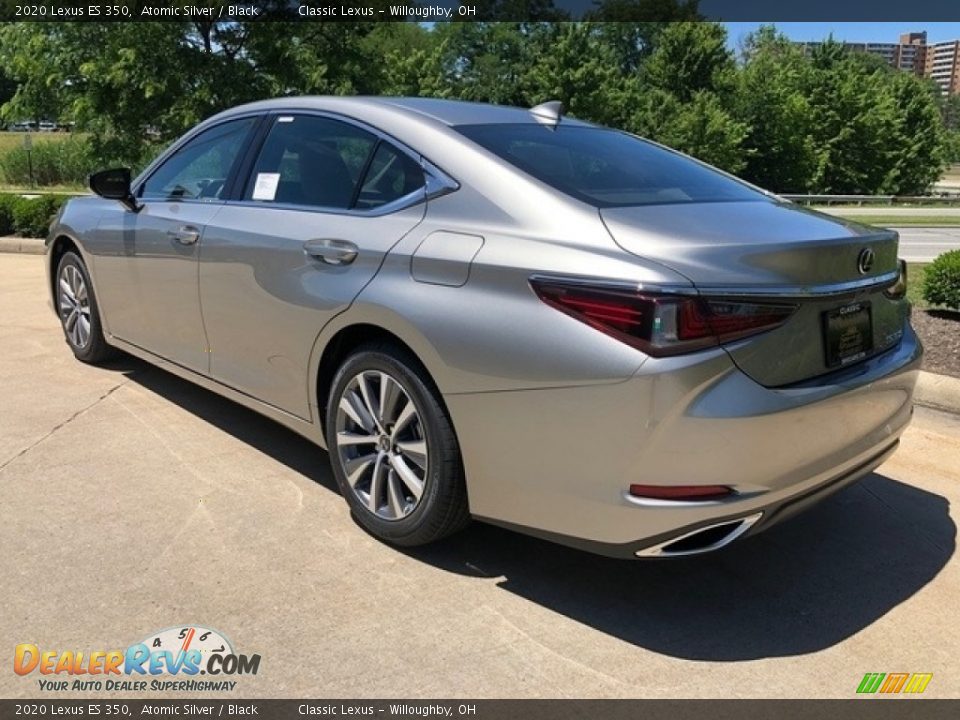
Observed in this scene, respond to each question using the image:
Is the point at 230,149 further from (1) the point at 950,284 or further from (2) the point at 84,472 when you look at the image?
(1) the point at 950,284

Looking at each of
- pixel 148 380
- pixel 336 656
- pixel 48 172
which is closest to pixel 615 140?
pixel 336 656

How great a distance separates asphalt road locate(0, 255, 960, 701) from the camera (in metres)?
2.62

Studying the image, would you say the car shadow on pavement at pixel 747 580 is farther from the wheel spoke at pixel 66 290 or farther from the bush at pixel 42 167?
the bush at pixel 42 167

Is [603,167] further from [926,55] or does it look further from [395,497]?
[926,55]

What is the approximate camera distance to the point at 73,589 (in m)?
3.01

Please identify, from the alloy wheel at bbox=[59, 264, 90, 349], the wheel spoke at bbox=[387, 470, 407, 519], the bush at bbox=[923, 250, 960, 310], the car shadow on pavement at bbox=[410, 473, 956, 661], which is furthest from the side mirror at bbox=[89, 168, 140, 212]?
the bush at bbox=[923, 250, 960, 310]

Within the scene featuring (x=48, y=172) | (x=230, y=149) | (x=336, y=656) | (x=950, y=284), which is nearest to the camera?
(x=336, y=656)

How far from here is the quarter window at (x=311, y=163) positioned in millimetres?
3527

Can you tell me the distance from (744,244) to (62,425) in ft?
12.1

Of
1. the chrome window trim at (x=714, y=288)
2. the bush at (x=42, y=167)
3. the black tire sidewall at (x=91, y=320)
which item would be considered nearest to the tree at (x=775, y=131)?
the bush at (x=42, y=167)

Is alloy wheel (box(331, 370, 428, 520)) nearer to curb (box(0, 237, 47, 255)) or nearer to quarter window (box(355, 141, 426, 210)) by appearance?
quarter window (box(355, 141, 426, 210))

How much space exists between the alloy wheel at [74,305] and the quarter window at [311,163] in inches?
82.4

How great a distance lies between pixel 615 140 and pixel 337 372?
1.61 metres
